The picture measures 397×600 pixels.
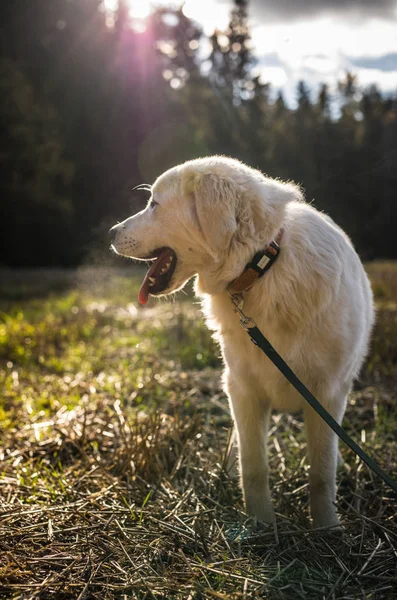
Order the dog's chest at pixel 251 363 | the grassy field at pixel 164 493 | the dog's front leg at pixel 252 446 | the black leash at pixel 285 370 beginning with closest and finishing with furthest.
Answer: the grassy field at pixel 164 493
the black leash at pixel 285 370
the dog's chest at pixel 251 363
the dog's front leg at pixel 252 446

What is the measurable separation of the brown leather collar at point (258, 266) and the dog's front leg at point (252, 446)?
574 mm

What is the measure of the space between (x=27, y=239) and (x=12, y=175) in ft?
8.03

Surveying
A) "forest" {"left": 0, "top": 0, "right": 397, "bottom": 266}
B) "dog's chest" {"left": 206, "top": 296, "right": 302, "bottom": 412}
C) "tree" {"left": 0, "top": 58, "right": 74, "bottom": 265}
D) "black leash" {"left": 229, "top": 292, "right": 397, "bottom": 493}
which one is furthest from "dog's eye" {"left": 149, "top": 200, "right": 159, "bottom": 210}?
"tree" {"left": 0, "top": 58, "right": 74, "bottom": 265}

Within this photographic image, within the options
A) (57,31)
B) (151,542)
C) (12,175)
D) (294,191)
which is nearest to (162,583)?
(151,542)

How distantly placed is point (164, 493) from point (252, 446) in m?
Answer: 0.55

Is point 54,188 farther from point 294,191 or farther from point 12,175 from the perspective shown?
point 294,191

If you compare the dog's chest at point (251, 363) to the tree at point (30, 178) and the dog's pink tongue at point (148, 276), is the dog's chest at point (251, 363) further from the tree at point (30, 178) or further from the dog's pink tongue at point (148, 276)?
the tree at point (30, 178)

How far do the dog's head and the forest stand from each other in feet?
42.9

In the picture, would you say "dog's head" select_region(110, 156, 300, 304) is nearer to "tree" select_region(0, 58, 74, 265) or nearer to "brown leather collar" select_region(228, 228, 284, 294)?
"brown leather collar" select_region(228, 228, 284, 294)

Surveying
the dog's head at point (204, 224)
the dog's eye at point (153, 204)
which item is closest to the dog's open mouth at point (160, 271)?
the dog's head at point (204, 224)

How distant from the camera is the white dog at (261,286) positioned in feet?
8.59

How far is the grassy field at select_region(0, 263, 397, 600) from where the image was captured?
2170mm

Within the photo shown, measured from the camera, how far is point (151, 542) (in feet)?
7.91

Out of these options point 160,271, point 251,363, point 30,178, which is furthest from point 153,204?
point 30,178
